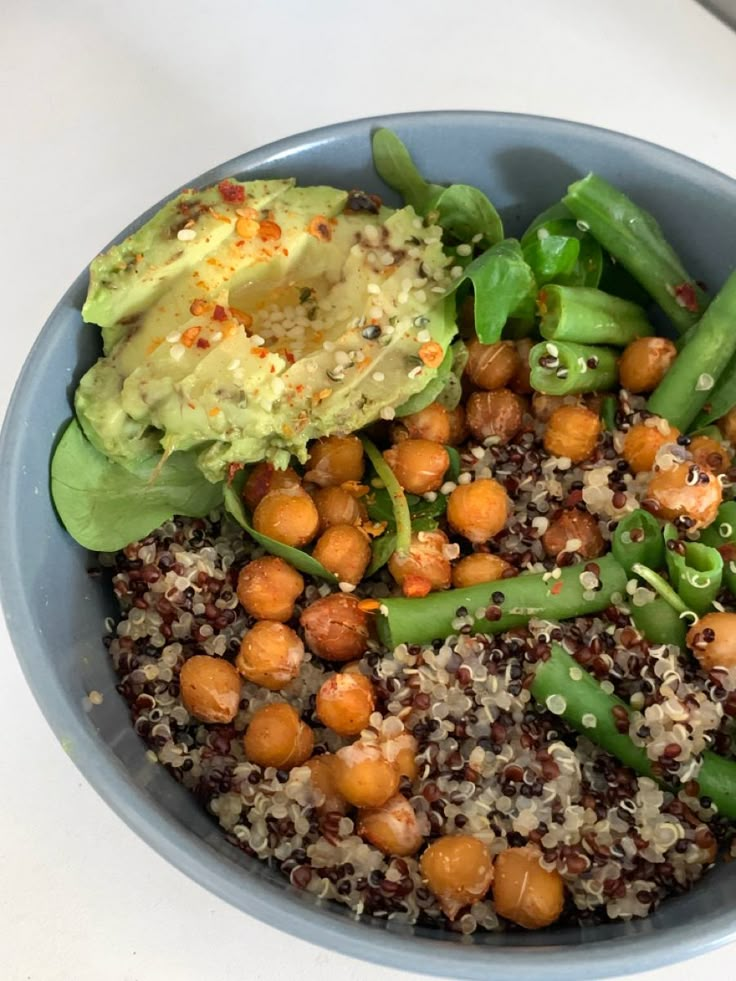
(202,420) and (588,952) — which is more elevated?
(202,420)

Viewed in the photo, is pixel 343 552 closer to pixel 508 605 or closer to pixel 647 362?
pixel 508 605

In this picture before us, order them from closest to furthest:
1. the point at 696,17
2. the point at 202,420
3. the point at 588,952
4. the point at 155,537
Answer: the point at 588,952 → the point at 202,420 → the point at 155,537 → the point at 696,17

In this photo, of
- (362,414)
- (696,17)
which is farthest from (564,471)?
(696,17)

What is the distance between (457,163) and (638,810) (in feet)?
2.81

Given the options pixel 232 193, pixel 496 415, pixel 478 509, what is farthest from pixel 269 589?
pixel 232 193

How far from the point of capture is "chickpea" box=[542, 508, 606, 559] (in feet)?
4.04

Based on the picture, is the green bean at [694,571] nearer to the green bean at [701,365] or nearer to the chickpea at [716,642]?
the chickpea at [716,642]

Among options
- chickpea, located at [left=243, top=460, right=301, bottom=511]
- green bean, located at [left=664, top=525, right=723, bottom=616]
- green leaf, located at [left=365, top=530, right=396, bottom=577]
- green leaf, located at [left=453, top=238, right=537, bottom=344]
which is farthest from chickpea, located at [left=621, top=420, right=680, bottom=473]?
chickpea, located at [left=243, top=460, right=301, bottom=511]

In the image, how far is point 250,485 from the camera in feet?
4.26

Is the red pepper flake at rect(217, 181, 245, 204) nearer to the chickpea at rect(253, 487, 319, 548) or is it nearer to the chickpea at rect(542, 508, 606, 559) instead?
the chickpea at rect(253, 487, 319, 548)

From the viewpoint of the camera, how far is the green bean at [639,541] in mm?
1168

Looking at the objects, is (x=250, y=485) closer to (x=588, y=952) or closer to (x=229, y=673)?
(x=229, y=673)

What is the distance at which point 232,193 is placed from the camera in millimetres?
1207

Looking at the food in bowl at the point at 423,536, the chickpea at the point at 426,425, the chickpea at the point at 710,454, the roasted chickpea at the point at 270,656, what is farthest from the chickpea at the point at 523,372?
the roasted chickpea at the point at 270,656
